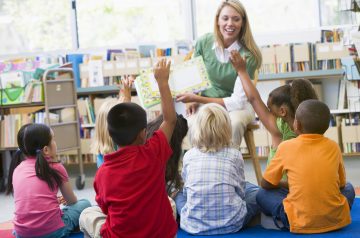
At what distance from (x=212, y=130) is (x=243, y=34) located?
1078mm

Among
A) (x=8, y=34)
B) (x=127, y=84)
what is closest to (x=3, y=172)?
(x=8, y=34)

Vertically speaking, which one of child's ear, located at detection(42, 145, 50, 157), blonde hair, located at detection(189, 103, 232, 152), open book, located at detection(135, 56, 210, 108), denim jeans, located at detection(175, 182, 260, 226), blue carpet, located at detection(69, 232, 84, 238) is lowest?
blue carpet, located at detection(69, 232, 84, 238)

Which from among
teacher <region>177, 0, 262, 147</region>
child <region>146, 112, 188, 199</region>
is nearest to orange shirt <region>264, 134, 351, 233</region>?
child <region>146, 112, 188, 199</region>

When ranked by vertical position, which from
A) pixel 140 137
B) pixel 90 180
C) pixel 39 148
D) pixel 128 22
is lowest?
pixel 90 180

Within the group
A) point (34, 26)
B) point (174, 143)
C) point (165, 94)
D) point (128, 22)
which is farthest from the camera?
point (34, 26)

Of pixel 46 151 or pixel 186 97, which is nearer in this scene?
pixel 46 151

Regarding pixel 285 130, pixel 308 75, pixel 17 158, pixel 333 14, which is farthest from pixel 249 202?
pixel 333 14

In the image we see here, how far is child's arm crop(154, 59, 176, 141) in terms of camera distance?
198cm

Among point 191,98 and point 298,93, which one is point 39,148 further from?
point 298,93

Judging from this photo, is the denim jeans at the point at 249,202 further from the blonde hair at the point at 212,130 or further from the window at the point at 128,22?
the window at the point at 128,22

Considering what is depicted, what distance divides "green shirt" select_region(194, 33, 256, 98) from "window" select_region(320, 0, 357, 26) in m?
2.30

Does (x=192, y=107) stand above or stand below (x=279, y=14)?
A: below

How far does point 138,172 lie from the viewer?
79.1 inches

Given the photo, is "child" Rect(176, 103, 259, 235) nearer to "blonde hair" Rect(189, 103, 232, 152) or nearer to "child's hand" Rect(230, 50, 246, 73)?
"blonde hair" Rect(189, 103, 232, 152)
